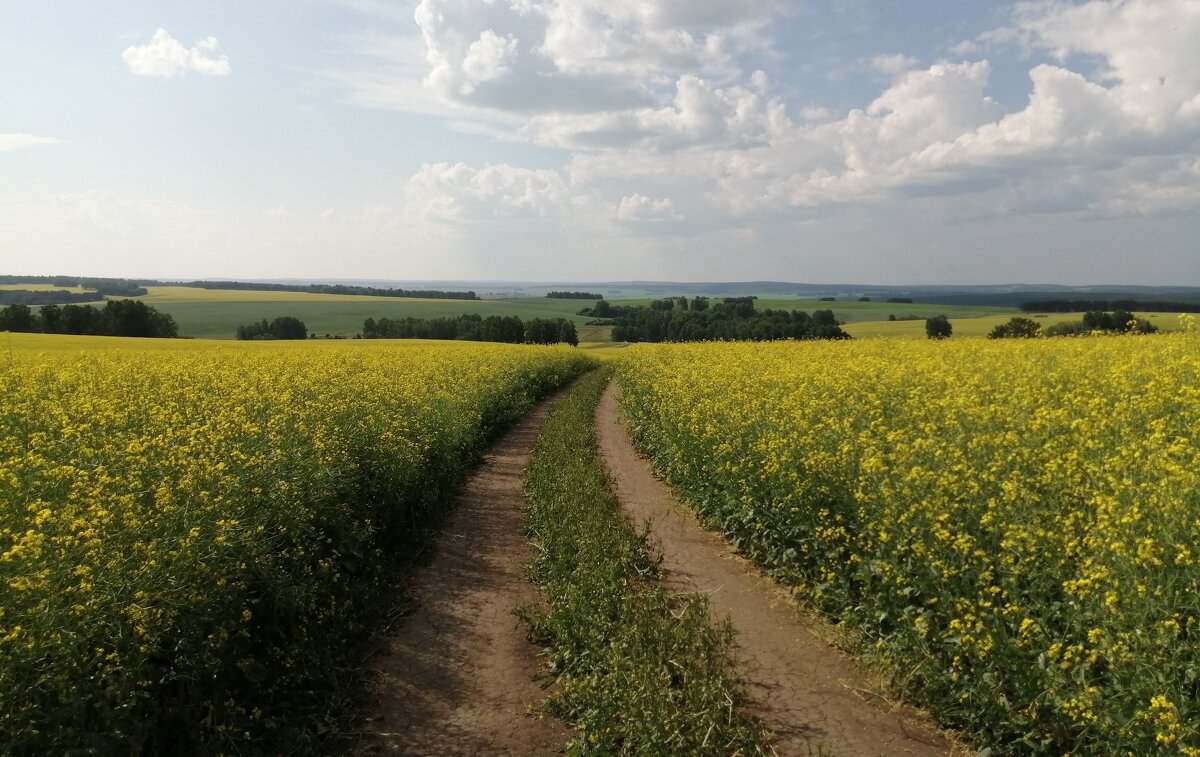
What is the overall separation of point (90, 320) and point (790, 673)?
67751 millimetres

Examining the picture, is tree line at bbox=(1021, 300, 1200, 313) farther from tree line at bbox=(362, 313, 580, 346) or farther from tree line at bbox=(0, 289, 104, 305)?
tree line at bbox=(0, 289, 104, 305)

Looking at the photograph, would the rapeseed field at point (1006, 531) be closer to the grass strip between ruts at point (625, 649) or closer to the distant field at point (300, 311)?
the grass strip between ruts at point (625, 649)

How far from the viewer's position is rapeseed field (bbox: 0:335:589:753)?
3.54 meters

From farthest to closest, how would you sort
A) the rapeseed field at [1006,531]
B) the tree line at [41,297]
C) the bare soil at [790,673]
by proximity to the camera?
the tree line at [41,297]
the bare soil at [790,673]
the rapeseed field at [1006,531]

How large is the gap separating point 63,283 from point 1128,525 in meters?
156

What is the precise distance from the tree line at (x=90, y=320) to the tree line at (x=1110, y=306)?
69.2m

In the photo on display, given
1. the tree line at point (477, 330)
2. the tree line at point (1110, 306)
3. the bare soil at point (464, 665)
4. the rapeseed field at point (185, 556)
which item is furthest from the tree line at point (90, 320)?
the tree line at point (1110, 306)

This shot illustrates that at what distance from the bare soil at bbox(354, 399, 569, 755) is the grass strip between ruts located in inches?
10.3

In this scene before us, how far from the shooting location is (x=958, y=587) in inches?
189

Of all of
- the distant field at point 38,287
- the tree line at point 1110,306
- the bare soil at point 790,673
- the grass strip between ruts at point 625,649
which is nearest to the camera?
the grass strip between ruts at point 625,649

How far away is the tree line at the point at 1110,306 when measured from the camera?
3412cm

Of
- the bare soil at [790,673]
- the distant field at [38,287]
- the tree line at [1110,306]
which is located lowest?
the bare soil at [790,673]

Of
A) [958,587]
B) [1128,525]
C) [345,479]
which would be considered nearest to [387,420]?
[345,479]

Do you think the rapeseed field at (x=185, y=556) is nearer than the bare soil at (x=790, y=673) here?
Yes
